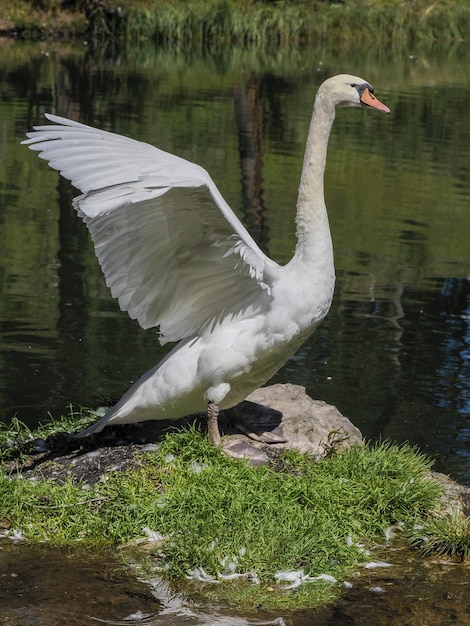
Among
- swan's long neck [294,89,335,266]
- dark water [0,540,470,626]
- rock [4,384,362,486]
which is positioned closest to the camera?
dark water [0,540,470,626]

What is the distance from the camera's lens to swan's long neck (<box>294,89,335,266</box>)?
231 inches

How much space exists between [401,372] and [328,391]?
88cm

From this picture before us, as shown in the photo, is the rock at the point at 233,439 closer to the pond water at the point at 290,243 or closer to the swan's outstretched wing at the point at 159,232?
the swan's outstretched wing at the point at 159,232

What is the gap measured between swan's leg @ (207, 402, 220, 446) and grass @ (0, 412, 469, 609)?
7cm

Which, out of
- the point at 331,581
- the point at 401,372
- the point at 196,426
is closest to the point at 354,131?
the point at 401,372

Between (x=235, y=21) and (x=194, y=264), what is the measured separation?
1317 inches

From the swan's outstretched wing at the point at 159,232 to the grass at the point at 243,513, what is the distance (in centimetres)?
73

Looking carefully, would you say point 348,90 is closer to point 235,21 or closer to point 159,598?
point 159,598

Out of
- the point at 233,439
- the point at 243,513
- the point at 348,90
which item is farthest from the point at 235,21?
the point at 243,513

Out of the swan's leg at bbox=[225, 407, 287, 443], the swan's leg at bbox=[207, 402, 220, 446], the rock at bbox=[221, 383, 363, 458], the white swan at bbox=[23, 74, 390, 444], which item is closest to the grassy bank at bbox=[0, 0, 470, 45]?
the rock at bbox=[221, 383, 363, 458]

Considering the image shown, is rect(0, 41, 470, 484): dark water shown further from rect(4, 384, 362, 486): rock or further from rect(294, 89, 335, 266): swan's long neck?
rect(294, 89, 335, 266): swan's long neck

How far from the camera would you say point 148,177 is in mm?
5219

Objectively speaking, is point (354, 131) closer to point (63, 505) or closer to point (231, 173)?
point (231, 173)

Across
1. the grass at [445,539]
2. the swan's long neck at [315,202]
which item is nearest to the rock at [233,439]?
the grass at [445,539]
